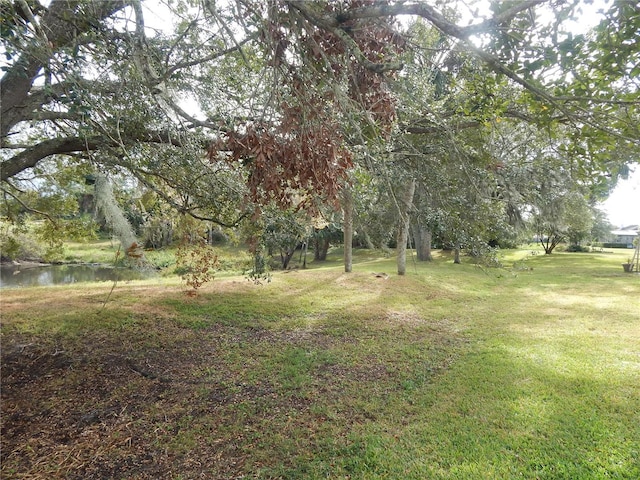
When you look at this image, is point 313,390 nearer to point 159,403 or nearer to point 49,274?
point 159,403

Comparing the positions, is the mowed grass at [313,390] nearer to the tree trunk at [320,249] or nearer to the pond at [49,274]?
the pond at [49,274]

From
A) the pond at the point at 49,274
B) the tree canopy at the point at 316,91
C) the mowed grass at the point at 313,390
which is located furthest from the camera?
the pond at the point at 49,274

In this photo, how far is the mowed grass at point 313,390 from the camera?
328cm

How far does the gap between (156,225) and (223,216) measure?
180 centimetres

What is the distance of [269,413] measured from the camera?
162 inches

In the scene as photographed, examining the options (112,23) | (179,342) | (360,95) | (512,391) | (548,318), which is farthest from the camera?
(548,318)

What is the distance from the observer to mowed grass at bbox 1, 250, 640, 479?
10.8ft

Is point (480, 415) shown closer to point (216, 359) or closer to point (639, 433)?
point (639, 433)

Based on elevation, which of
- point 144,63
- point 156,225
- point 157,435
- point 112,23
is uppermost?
point 112,23

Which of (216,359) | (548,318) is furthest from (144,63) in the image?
(548,318)

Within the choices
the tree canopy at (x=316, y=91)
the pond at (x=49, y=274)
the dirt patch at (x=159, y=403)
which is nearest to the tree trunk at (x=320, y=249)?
the pond at (x=49, y=274)

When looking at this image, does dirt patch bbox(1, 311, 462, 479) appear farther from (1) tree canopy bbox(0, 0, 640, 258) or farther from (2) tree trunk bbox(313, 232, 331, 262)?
(2) tree trunk bbox(313, 232, 331, 262)

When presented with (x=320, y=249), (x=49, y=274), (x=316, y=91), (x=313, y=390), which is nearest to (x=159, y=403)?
(x=313, y=390)

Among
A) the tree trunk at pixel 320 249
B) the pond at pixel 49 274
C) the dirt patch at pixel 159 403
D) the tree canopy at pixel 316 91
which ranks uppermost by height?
the tree canopy at pixel 316 91
